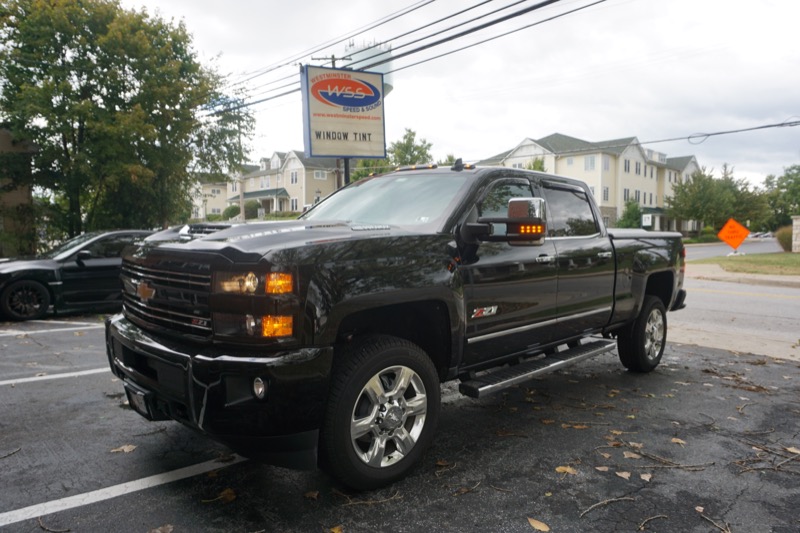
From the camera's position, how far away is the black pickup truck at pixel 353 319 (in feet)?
9.39

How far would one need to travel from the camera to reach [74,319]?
389 inches

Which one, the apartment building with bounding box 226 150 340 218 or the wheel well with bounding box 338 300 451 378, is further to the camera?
the apartment building with bounding box 226 150 340 218

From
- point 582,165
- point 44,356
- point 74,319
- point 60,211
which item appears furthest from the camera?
point 582,165

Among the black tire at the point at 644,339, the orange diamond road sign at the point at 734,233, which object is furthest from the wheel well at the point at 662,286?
the orange diamond road sign at the point at 734,233

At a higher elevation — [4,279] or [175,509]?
[4,279]

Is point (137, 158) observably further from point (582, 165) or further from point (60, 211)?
point (582, 165)

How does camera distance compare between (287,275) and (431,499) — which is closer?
(287,275)

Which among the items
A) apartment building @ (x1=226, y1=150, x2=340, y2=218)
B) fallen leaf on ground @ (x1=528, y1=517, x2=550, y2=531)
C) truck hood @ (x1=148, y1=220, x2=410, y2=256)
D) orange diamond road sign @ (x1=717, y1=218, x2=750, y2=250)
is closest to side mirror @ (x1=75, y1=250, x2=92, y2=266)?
truck hood @ (x1=148, y1=220, x2=410, y2=256)

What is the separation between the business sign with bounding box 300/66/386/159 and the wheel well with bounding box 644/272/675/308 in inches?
354

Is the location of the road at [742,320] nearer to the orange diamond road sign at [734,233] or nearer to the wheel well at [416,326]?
the wheel well at [416,326]

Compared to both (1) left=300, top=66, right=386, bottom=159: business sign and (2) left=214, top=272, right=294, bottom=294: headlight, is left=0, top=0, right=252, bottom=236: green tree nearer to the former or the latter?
(1) left=300, top=66, right=386, bottom=159: business sign

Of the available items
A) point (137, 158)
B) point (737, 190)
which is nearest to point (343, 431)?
point (137, 158)

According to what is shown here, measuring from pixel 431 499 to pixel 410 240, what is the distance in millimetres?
1503

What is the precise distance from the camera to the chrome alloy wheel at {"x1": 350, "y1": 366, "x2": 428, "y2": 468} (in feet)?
10.6
